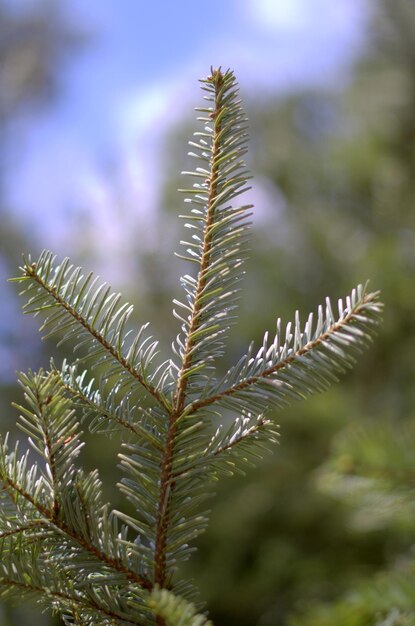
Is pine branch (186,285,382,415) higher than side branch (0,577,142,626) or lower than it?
higher

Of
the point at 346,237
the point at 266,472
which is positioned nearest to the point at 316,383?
the point at 266,472

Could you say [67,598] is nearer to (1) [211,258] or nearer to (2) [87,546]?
(2) [87,546]

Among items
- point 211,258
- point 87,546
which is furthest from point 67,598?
point 211,258

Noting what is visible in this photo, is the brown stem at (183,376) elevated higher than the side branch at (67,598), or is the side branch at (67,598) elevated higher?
the brown stem at (183,376)

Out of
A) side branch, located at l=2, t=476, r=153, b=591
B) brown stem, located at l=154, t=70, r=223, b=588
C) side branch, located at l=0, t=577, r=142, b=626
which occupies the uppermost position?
brown stem, located at l=154, t=70, r=223, b=588

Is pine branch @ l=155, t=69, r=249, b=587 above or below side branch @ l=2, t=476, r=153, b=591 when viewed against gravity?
above

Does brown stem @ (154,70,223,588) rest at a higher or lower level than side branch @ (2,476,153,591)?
higher

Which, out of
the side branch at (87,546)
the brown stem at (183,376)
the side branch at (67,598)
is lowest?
the side branch at (67,598)

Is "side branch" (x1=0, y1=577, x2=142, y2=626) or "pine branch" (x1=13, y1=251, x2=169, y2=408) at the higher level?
"pine branch" (x1=13, y1=251, x2=169, y2=408)
